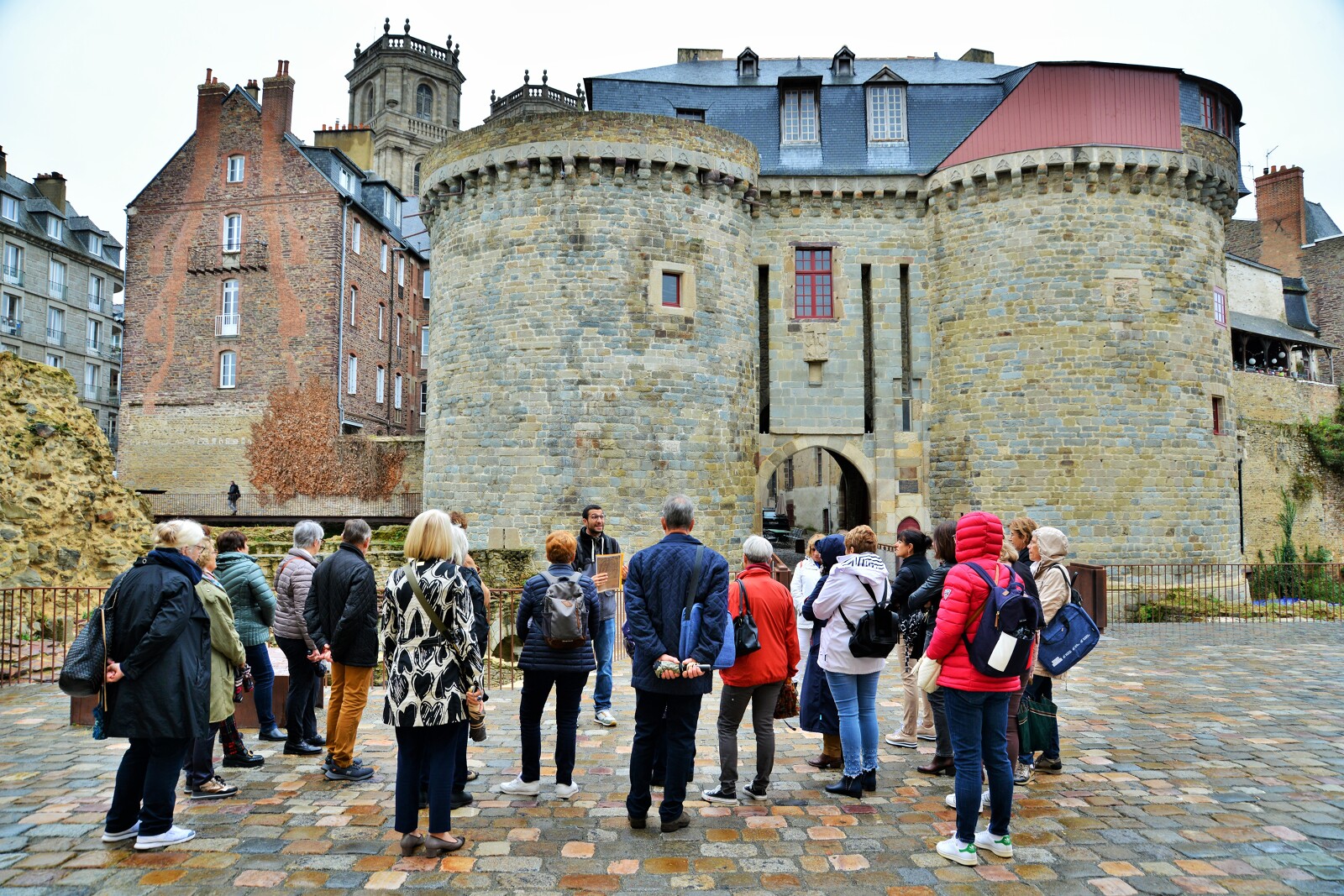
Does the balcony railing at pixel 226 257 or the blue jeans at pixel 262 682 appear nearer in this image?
the blue jeans at pixel 262 682

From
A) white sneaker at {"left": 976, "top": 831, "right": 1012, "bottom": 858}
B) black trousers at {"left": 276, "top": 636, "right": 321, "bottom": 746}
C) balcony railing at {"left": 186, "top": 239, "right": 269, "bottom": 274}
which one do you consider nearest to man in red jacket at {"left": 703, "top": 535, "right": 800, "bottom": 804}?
white sneaker at {"left": 976, "top": 831, "right": 1012, "bottom": 858}

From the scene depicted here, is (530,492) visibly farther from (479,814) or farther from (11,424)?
(479,814)

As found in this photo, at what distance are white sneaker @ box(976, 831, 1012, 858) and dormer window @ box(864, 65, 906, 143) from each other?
1833 cm

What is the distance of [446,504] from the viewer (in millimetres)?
18203

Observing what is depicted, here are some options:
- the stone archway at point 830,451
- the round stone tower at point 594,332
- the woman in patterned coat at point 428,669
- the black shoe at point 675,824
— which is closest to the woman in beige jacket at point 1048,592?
the black shoe at point 675,824

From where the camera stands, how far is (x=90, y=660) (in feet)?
15.2

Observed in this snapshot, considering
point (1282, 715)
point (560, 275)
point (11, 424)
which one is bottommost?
point (1282, 715)

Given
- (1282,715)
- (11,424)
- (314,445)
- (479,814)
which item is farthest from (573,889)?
(314,445)

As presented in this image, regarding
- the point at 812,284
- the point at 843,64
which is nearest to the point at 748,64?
the point at 843,64

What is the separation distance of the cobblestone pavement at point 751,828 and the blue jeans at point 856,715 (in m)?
0.26

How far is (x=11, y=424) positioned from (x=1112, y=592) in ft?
63.4

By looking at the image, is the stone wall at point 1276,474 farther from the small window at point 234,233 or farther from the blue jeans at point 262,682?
the small window at point 234,233

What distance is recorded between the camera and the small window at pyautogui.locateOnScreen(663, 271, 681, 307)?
18.0 meters

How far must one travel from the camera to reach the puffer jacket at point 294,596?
256 inches
